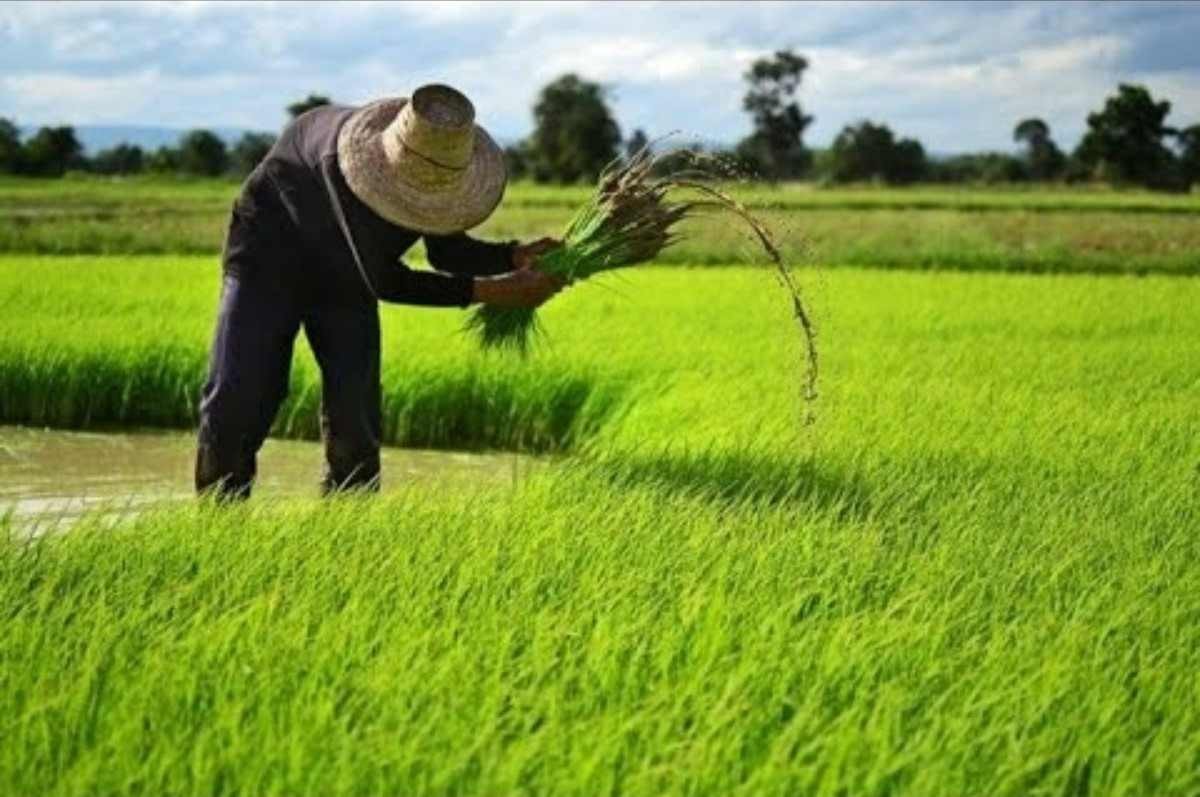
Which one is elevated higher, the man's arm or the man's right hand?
the man's arm

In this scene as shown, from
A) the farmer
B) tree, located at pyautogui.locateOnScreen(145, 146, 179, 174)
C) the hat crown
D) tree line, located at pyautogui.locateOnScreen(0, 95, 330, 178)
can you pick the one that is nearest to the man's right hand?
the farmer

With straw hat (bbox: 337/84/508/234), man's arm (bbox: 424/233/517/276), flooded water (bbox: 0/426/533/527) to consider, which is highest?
straw hat (bbox: 337/84/508/234)

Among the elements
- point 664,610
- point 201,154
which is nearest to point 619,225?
point 664,610

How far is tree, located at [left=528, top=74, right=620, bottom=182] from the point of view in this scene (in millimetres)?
55938

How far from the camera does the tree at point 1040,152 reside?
72.0 m

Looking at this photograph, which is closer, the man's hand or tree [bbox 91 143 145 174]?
the man's hand

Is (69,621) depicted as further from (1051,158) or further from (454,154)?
(1051,158)

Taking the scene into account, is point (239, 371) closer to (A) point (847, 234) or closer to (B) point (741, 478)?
(B) point (741, 478)

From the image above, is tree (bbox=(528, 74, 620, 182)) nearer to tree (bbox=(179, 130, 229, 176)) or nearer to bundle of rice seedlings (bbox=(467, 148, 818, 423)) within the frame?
tree (bbox=(179, 130, 229, 176))

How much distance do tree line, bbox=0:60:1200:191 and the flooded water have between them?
137 feet

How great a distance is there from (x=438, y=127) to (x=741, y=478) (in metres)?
1.25

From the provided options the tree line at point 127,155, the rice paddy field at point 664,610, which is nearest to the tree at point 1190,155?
the tree line at point 127,155

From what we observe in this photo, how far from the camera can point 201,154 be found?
2315 inches

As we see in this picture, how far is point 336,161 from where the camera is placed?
158 inches
